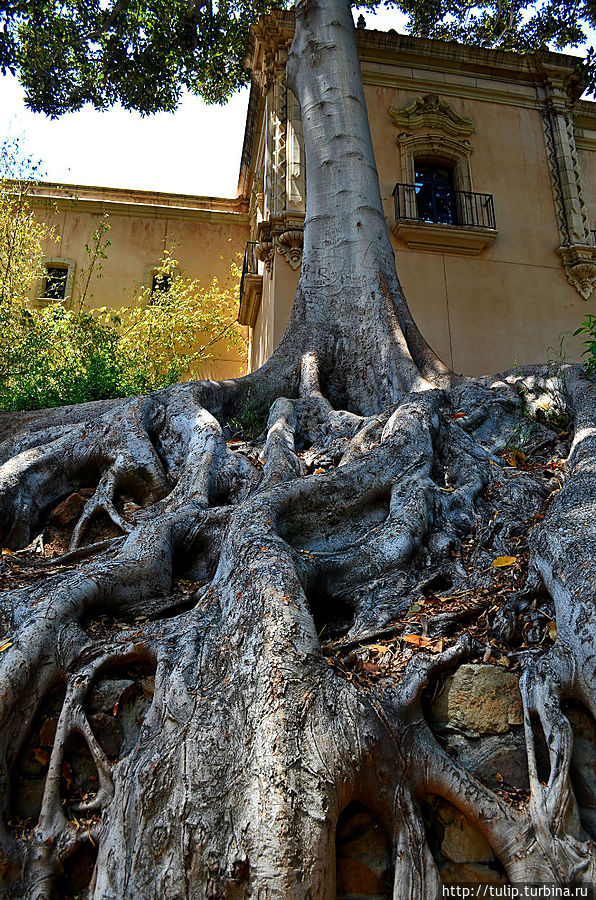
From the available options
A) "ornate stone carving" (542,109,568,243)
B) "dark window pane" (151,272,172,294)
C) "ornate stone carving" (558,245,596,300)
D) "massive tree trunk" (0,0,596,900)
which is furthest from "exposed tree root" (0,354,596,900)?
"dark window pane" (151,272,172,294)

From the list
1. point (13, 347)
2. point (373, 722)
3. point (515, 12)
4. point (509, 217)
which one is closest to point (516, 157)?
point (509, 217)

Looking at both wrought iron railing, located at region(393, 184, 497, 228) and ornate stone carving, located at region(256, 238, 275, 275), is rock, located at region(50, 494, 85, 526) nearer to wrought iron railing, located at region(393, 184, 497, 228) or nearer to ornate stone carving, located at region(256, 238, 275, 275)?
ornate stone carving, located at region(256, 238, 275, 275)

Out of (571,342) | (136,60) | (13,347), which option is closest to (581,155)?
(571,342)

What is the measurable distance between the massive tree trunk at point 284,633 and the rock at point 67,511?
0.02 meters

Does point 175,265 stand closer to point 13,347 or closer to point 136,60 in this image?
point 136,60

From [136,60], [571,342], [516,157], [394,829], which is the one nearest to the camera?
[394,829]

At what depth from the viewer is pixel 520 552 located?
3.67m

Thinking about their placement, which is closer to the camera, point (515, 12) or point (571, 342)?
point (571, 342)

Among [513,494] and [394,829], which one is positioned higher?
[513,494]

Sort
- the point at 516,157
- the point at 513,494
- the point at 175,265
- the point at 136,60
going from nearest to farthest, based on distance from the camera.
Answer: the point at 513,494, the point at 136,60, the point at 516,157, the point at 175,265

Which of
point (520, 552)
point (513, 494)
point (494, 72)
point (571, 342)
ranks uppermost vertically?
point (494, 72)

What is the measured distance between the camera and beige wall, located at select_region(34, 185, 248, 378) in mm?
18141

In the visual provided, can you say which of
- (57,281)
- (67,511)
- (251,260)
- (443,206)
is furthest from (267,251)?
(67,511)

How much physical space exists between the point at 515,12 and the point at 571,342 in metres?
7.29
